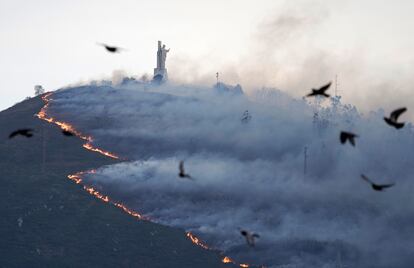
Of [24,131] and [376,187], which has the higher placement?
[24,131]

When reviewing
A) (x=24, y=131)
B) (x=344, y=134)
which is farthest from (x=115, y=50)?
(x=344, y=134)

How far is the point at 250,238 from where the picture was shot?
92.9 meters

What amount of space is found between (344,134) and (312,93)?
177 inches

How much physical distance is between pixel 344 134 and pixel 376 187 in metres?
Answer: 4.71

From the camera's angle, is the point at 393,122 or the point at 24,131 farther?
the point at 24,131

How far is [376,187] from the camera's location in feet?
290

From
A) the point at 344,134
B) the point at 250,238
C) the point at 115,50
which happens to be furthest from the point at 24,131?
the point at 344,134

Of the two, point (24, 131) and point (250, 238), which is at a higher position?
point (24, 131)

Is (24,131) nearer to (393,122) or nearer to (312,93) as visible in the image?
(312,93)

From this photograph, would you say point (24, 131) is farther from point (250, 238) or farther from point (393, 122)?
point (393, 122)

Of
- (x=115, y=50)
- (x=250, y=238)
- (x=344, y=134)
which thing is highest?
(x=115, y=50)

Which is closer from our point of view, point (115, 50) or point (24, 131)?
point (115, 50)

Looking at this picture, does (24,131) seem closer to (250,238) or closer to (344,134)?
(250,238)

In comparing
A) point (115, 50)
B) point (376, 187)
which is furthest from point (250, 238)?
point (115, 50)
